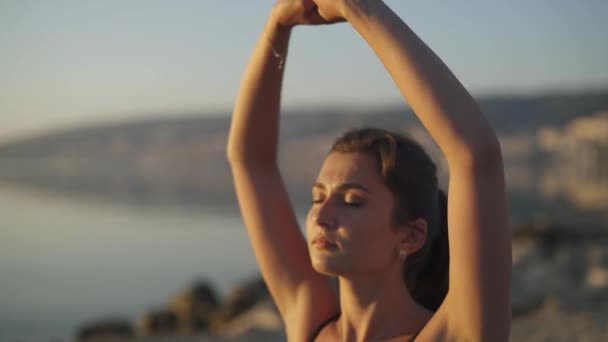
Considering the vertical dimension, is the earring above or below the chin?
below

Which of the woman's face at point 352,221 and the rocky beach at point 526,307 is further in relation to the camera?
the rocky beach at point 526,307

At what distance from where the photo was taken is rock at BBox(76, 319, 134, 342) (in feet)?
34.2

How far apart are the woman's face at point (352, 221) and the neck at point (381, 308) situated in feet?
0.14

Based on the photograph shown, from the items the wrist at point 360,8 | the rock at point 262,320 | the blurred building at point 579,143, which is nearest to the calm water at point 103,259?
the rock at point 262,320

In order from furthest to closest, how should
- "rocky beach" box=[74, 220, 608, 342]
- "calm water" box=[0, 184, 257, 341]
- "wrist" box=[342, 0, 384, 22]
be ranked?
1. "calm water" box=[0, 184, 257, 341]
2. "rocky beach" box=[74, 220, 608, 342]
3. "wrist" box=[342, 0, 384, 22]

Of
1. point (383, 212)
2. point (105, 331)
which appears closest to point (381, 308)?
point (383, 212)

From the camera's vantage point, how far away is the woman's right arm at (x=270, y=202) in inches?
90.4

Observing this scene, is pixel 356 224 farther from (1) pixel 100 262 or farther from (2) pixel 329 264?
(1) pixel 100 262

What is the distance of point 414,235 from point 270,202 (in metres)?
0.45

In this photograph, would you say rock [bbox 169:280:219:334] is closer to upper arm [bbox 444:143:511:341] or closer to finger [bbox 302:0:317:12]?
finger [bbox 302:0:317:12]

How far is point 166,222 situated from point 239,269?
8562 millimetres

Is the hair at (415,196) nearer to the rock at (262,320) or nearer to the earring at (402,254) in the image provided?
the earring at (402,254)

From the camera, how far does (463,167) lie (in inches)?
70.6

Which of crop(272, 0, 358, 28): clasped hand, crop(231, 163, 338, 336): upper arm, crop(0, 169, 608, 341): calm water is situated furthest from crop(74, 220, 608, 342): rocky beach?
crop(272, 0, 358, 28): clasped hand
